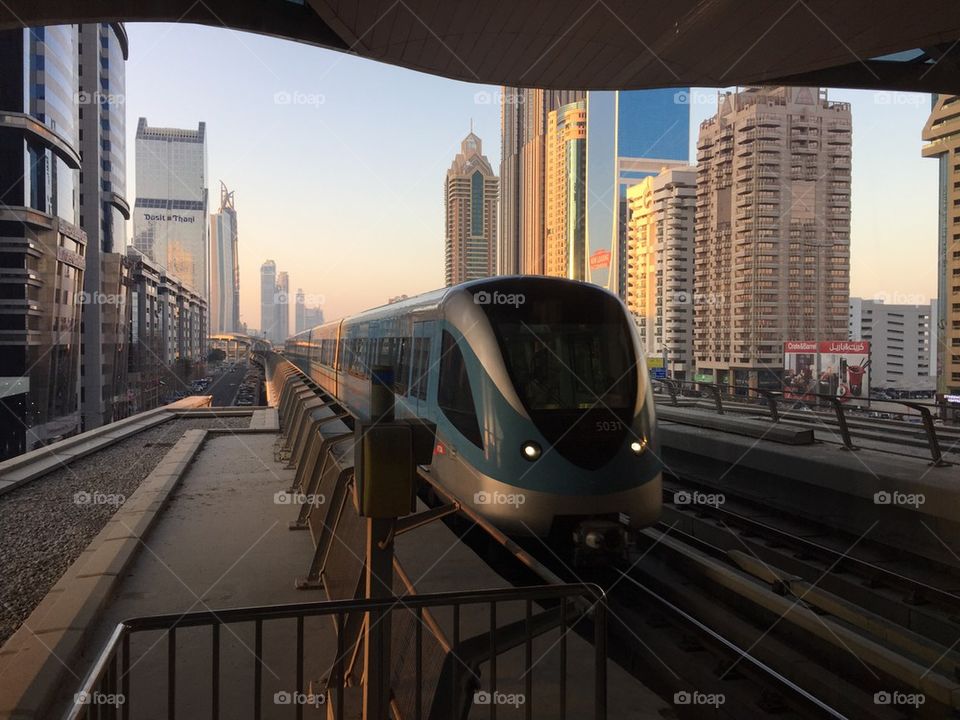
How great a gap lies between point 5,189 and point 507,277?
139 ft

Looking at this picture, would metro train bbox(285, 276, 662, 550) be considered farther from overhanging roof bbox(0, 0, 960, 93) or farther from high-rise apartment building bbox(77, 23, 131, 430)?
high-rise apartment building bbox(77, 23, 131, 430)

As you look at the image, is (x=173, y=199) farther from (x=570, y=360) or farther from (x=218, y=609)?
(x=218, y=609)

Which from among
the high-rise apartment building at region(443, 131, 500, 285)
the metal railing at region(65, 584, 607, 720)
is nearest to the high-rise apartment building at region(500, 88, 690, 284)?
the high-rise apartment building at region(443, 131, 500, 285)

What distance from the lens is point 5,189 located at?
1571 inches

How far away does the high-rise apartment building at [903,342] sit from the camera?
11162 cm

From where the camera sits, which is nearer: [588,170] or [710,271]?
[710,271]

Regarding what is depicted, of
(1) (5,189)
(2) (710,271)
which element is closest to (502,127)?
(2) (710,271)

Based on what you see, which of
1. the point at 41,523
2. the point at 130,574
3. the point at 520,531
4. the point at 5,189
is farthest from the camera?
the point at 5,189

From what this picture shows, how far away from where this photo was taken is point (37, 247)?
42.1m

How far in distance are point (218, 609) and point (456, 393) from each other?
3.74 m

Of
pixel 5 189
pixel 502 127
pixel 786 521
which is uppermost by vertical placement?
pixel 502 127

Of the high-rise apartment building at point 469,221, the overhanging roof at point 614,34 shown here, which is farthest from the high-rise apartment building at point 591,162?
the overhanging roof at point 614,34

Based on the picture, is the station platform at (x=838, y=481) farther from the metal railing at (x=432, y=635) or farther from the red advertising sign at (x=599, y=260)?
the red advertising sign at (x=599, y=260)

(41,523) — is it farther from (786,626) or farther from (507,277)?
(786,626)
